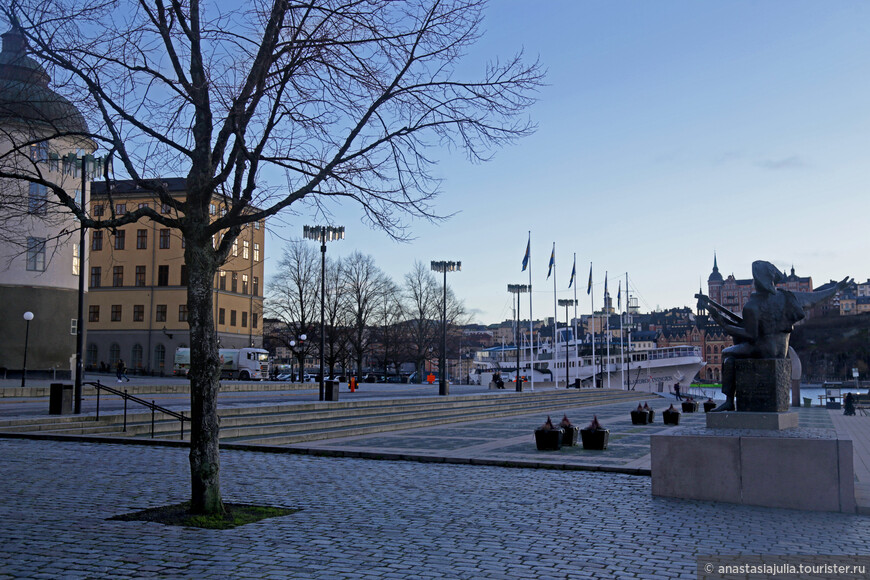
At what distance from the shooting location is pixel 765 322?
1245cm

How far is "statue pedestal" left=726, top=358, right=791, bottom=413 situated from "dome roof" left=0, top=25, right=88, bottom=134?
10.3 metres

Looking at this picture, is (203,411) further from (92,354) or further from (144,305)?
(92,354)

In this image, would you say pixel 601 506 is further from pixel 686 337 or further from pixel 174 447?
pixel 686 337

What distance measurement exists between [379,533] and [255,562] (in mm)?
1705

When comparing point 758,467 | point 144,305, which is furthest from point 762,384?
point 144,305

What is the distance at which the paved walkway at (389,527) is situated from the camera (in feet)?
21.5

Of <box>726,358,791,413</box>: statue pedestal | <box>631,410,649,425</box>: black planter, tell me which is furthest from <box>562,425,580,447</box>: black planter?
<box>631,410,649,425</box>: black planter

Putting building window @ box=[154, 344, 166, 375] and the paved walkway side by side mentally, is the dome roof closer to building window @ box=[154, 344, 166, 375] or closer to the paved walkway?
the paved walkway

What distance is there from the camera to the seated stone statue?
40.8 ft

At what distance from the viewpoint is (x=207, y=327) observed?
8703mm

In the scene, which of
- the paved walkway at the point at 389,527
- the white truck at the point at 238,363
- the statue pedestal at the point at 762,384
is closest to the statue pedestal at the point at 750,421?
the statue pedestal at the point at 762,384

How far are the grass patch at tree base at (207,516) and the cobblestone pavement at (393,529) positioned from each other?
205 mm

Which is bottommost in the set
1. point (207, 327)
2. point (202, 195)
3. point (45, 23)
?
point (207, 327)

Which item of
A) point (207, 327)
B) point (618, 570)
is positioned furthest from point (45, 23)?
point (618, 570)
